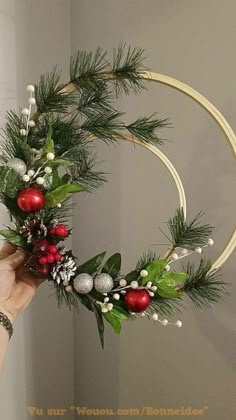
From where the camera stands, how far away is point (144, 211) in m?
0.95

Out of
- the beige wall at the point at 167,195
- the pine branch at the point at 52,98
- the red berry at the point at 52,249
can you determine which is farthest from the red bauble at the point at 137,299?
the beige wall at the point at 167,195

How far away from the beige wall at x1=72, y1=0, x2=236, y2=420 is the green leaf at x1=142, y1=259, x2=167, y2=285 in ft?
1.09

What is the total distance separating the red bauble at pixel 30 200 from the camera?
53 cm

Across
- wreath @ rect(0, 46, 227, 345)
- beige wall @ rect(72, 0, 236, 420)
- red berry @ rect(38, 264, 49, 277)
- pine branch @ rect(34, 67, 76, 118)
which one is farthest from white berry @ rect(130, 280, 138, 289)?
beige wall @ rect(72, 0, 236, 420)

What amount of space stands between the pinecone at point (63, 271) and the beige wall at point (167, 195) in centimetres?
39

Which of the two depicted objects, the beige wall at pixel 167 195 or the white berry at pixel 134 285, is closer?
the white berry at pixel 134 285

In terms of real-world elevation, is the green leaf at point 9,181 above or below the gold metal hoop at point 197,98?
below

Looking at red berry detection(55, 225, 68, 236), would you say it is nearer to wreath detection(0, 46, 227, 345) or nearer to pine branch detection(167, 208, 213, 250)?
wreath detection(0, 46, 227, 345)

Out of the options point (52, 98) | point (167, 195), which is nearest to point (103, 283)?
point (52, 98)

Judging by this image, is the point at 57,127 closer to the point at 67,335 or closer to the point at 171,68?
the point at 171,68

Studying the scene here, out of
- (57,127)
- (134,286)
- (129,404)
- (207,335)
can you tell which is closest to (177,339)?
(207,335)

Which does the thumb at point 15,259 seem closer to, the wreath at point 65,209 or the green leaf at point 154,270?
the wreath at point 65,209

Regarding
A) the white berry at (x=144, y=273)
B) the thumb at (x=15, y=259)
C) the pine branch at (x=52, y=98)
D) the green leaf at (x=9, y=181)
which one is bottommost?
the white berry at (x=144, y=273)

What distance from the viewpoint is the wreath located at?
1.81 feet
